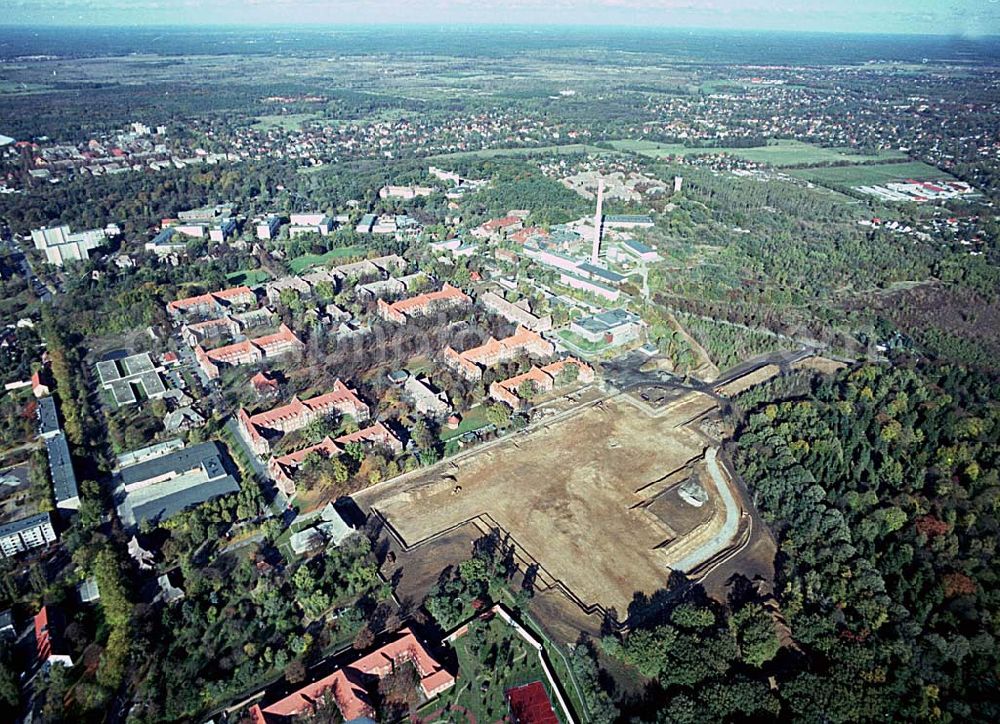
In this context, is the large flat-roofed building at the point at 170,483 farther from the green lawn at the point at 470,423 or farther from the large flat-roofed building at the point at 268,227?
the large flat-roofed building at the point at 268,227

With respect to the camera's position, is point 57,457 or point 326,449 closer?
point 57,457

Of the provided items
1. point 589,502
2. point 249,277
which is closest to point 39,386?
point 249,277

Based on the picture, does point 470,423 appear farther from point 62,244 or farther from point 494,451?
point 62,244

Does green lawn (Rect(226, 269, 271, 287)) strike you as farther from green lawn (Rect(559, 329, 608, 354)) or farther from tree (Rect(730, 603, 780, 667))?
tree (Rect(730, 603, 780, 667))

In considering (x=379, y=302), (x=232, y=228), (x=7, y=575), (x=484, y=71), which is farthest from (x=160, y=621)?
(x=484, y=71)

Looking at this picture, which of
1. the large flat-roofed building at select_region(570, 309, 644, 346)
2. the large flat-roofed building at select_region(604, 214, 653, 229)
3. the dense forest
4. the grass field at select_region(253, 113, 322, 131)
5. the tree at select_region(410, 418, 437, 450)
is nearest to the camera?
the dense forest

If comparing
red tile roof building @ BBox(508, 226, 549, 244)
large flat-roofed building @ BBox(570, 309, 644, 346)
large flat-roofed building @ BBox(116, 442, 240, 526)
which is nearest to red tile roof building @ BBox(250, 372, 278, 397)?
large flat-roofed building @ BBox(116, 442, 240, 526)

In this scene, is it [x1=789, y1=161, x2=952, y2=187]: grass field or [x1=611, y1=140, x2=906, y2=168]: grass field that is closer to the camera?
[x1=789, y1=161, x2=952, y2=187]: grass field
